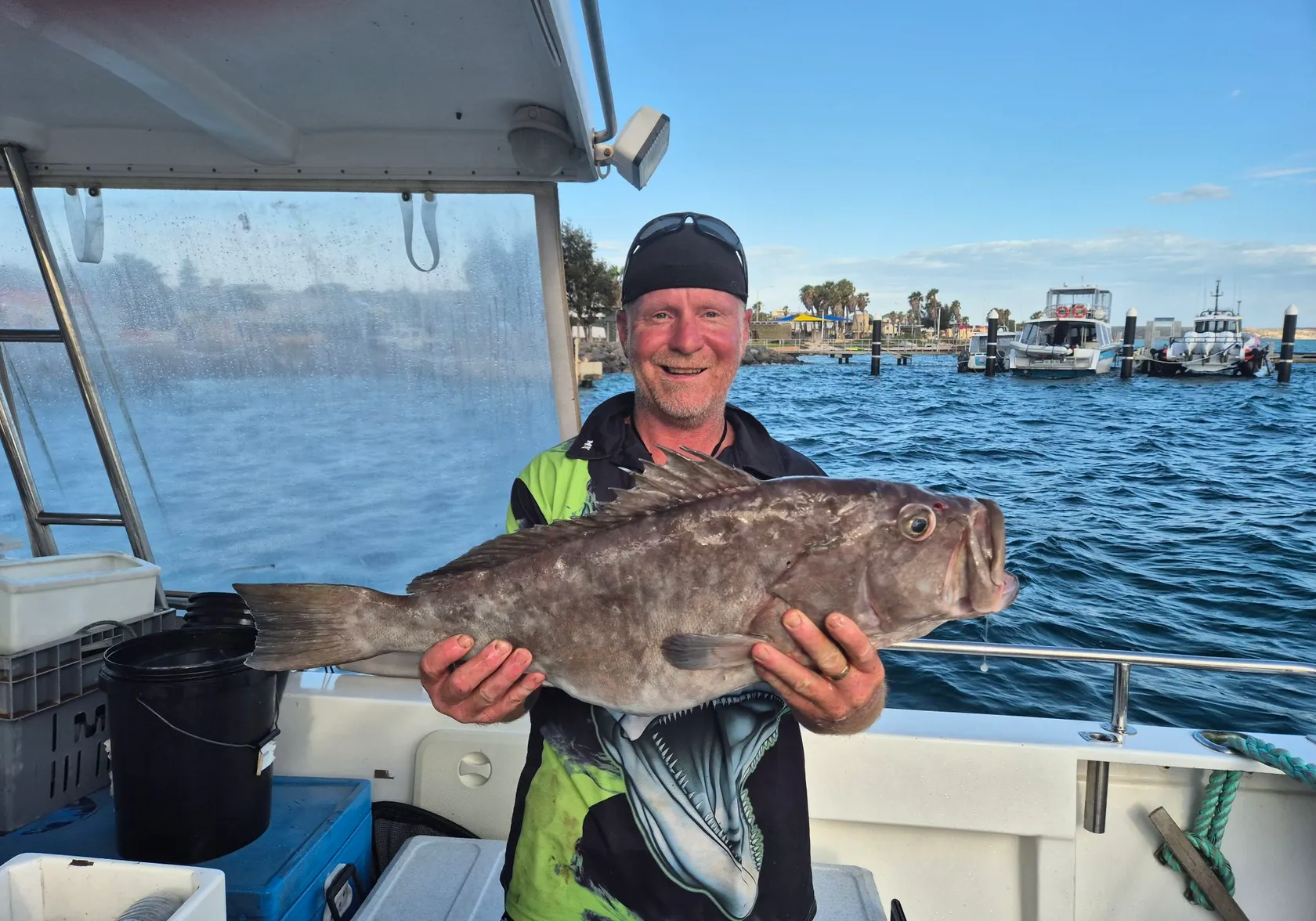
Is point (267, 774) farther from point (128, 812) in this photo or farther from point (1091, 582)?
→ point (1091, 582)

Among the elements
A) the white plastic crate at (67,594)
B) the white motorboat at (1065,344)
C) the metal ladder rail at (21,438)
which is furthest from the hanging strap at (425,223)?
the white motorboat at (1065,344)

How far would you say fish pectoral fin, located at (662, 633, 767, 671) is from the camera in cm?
189

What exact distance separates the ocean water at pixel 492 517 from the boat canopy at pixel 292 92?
128 centimetres

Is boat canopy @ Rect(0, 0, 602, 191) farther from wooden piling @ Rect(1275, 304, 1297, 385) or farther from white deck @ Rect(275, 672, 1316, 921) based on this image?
wooden piling @ Rect(1275, 304, 1297, 385)

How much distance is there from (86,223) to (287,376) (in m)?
1.34

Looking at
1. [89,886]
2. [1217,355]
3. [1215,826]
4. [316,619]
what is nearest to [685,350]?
[316,619]

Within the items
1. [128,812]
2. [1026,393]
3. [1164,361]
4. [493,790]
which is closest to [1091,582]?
[493,790]

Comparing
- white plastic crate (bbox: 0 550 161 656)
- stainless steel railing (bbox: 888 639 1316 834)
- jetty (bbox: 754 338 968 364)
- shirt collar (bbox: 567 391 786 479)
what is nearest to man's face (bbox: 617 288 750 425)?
shirt collar (bbox: 567 391 786 479)

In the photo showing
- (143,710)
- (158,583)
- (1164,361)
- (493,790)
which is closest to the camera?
(143,710)

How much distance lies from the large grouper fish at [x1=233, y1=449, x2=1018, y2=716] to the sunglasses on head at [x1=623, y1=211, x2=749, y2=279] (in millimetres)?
786

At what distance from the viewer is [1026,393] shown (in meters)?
46.0

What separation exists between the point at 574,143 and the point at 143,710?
291 cm

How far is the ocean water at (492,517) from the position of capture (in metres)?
4.92

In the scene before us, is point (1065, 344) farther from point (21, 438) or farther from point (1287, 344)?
point (21, 438)
